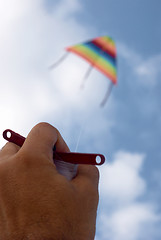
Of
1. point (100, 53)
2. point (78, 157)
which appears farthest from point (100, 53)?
point (78, 157)

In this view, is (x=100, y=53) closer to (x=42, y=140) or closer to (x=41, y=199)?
(x=42, y=140)

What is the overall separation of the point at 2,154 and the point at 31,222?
0.69 m

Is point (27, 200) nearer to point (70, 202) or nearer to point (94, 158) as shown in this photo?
point (70, 202)

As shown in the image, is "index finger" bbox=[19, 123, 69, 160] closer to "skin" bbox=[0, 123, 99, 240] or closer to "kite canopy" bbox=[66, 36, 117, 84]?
"skin" bbox=[0, 123, 99, 240]

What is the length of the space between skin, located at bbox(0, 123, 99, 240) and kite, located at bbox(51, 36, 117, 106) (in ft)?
27.9

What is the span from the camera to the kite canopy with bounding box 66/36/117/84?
10826 mm

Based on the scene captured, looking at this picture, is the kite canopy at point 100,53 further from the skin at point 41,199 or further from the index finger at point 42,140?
the skin at point 41,199

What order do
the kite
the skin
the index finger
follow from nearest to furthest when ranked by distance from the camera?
the skin, the index finger, the kite

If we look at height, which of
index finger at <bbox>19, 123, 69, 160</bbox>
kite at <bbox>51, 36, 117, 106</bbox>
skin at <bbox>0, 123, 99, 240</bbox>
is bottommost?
skin at <bbox>0, 123, 99, 240</bbox>

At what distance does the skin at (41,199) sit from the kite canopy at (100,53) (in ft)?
27.9

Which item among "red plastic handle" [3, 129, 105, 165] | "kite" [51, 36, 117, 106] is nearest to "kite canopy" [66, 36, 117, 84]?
"kite" [51, 36, 117, 106]

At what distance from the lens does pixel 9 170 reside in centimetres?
200

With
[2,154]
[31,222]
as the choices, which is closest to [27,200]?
[31,222]

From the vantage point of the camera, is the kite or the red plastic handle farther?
the kite
